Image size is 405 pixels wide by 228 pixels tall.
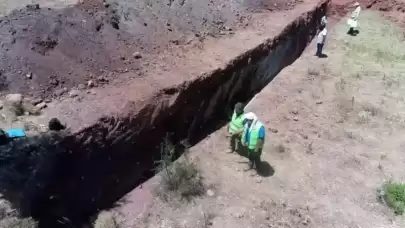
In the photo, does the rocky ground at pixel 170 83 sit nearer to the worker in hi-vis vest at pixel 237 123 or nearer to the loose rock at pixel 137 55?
the loose rock at pixel 137 55

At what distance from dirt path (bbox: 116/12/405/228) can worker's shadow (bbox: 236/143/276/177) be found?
3cm

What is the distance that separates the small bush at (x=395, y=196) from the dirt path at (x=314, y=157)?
0.41 ft

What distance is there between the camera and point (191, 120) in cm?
782

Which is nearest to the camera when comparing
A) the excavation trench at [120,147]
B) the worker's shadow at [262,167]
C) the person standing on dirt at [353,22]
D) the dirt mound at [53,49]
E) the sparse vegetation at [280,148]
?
the excavation trench at [120,147]

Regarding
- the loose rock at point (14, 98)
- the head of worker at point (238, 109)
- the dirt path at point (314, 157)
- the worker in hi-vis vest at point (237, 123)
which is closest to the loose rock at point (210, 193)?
the dirt path at point (314, 157)

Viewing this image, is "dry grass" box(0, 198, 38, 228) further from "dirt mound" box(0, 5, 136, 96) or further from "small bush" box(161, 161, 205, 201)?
"small bush" box(161, 161, 205, 201)

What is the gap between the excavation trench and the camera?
5.64 metres

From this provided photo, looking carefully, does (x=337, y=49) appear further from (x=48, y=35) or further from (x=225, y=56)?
(x=48, y=35)

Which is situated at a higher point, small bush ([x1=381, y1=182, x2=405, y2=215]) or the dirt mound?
the dirt mound

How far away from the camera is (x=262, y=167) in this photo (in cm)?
756

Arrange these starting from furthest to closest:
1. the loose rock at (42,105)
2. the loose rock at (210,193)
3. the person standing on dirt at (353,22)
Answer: the person standing on dirt at (353,22)
the loose rock at (210,193)
the loose rock at (42,105)

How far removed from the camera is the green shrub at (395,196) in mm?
6969

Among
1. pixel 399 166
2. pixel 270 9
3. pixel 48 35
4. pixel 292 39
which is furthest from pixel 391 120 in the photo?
pixel 48 35

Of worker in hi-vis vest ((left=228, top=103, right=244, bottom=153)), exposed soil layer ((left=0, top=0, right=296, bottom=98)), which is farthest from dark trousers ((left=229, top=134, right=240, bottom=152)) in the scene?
exposed soil layer ((left=0, top=0, right=296, bottom=98))
